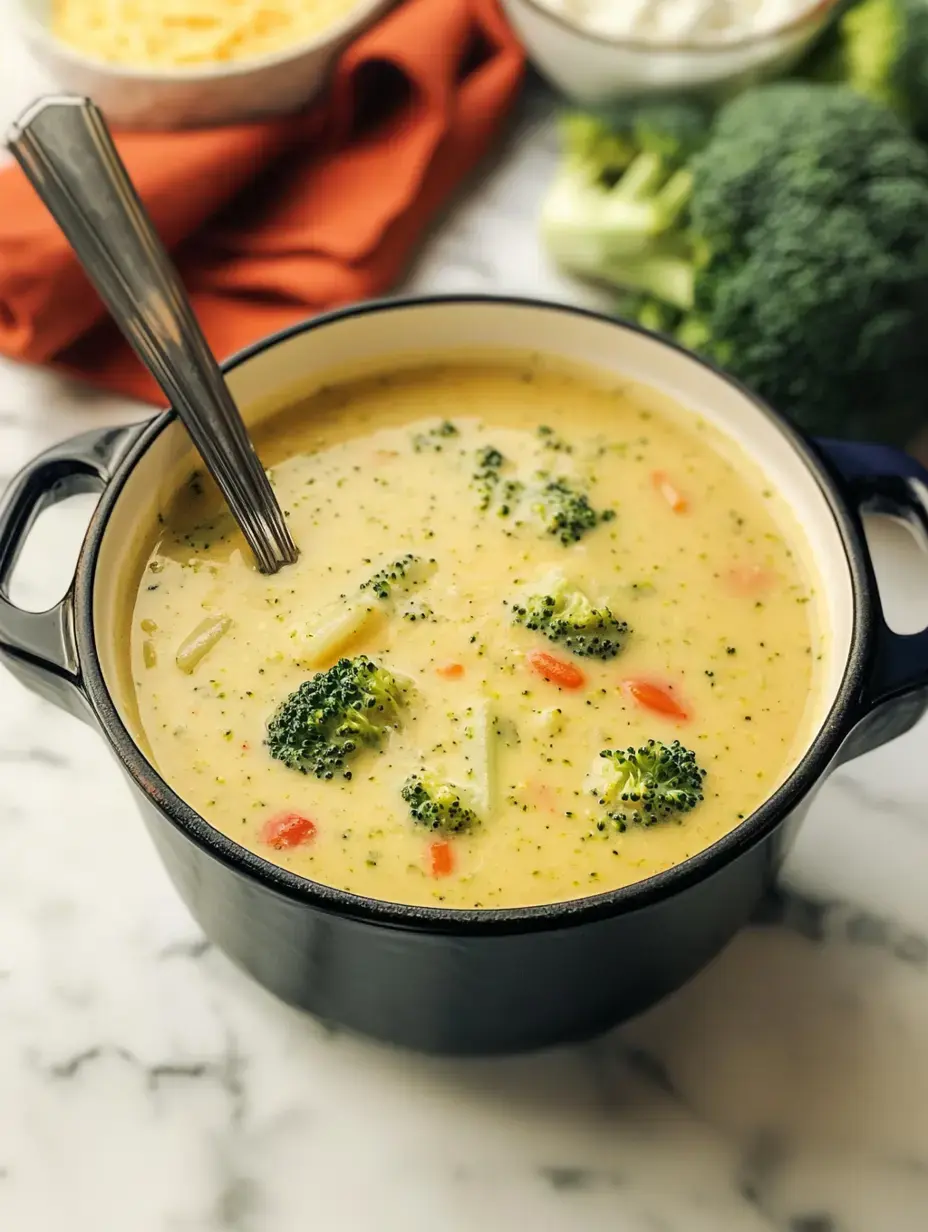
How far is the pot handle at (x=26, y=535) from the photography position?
1262 mm

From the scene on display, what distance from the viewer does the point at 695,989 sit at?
149cm

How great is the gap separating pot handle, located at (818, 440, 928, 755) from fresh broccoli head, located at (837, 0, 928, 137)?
1.04m

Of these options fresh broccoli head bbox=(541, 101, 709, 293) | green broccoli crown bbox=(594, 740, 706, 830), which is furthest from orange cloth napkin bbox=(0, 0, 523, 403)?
green broccoli crown bbox=(594, 740, 706, 830)

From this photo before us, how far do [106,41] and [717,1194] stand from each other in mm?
2070

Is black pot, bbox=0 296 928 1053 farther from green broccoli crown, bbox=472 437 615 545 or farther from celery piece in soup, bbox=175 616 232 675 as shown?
green broccoli crown, bbox=472 437 615 545

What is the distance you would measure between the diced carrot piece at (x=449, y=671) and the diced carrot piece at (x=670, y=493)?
371mm

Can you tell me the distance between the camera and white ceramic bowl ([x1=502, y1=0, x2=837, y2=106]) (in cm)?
228

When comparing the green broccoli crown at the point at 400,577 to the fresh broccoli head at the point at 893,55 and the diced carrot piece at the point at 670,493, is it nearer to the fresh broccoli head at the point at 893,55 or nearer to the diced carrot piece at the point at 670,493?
the diced carrot piece at the point at 670,493

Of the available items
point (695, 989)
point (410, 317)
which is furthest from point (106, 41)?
Result: point (695, 989)

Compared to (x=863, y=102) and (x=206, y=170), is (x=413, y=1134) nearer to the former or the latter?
(x=206, y=170)

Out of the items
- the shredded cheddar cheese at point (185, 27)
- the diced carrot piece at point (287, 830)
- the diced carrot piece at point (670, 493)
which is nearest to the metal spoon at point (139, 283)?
the diced carrot piece at point (287, 830)

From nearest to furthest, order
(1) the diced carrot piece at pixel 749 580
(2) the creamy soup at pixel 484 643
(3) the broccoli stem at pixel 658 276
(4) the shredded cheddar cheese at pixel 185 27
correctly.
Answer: (2) the creamy soup at pixel 484 643 → (1) the diced carrot piece at pixel 749 580 → (3) the broccoli stem at pixel 658 276 → (4) the shredded cheddar cheese at pixel 185 27

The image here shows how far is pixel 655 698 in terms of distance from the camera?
1444 millimetres

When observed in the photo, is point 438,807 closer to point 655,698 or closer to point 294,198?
point 655,698
